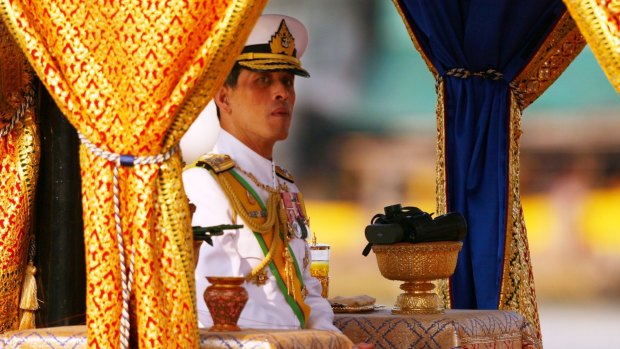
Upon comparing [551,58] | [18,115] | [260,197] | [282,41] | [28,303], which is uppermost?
[551,58]

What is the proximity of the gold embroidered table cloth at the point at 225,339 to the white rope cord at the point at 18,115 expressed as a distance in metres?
0.72

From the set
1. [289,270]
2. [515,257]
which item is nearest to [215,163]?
[289,270]

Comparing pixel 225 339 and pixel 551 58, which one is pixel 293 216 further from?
pixel 551 58

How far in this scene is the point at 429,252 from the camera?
4.94 meters

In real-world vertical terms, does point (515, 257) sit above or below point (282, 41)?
below

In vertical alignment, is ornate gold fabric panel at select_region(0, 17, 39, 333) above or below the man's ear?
below

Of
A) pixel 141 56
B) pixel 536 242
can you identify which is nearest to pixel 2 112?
pixel 141 56

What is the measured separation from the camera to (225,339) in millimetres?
3455

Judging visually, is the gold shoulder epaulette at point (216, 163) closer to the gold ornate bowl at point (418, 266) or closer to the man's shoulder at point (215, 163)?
the man's shoulder at point (215, 163)

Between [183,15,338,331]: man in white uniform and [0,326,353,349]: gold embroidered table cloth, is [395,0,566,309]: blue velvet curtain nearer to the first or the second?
[183,15,338,331]: man in white uniform

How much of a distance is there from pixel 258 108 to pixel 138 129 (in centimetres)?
114

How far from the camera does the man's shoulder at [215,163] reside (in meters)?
4.29

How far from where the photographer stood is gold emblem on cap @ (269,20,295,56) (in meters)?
4.45

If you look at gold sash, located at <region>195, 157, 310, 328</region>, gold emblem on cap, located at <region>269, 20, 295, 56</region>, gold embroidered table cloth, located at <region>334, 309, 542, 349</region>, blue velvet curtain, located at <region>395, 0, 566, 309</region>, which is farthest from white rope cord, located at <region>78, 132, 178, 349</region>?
blue velvet curtain, located at <region>395, 0, 566, 309</region>
